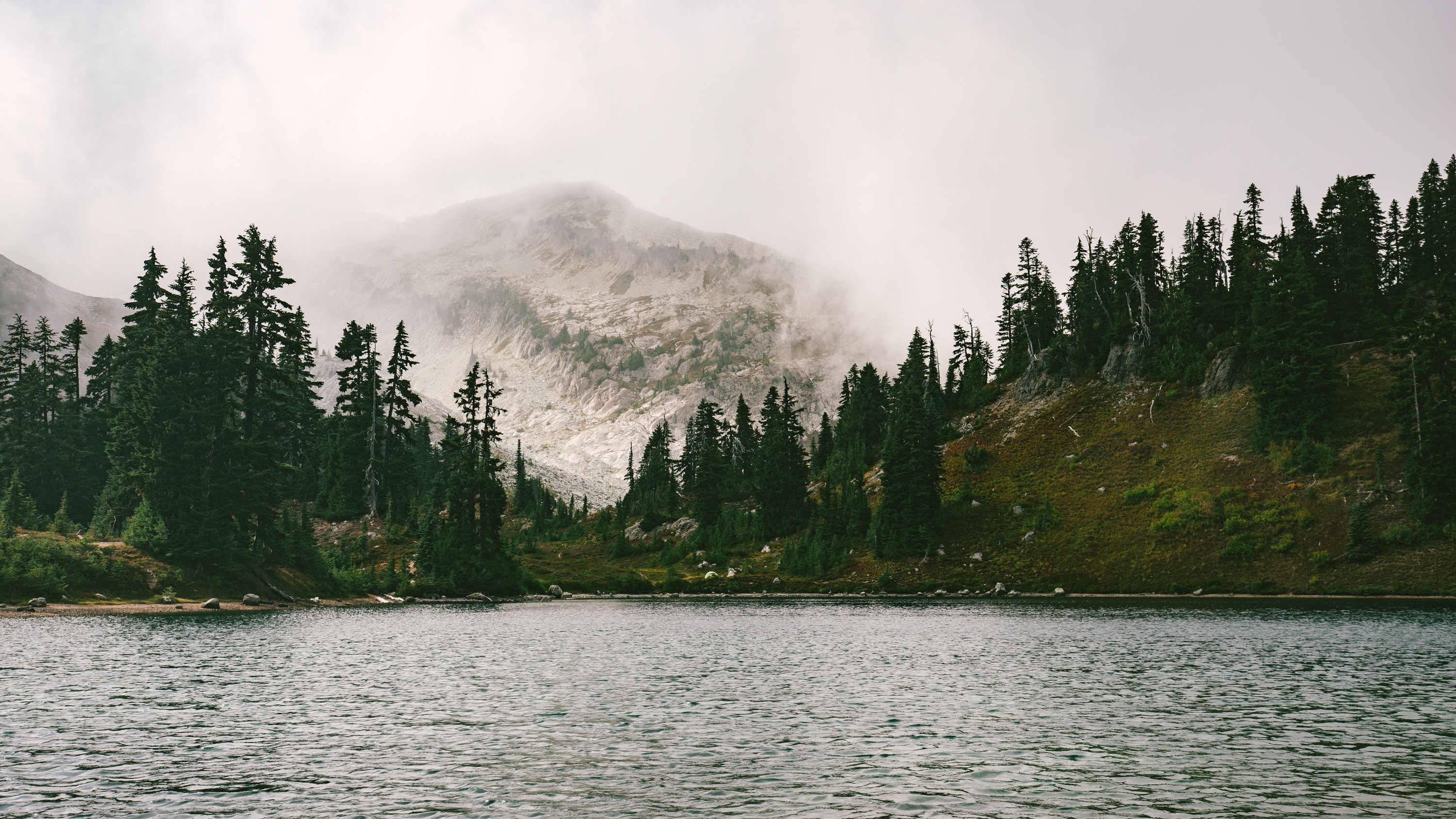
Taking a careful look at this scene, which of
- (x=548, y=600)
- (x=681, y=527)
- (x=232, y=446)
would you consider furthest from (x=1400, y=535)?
(x=232, y=446)

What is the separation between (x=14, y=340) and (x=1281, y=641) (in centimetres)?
16451

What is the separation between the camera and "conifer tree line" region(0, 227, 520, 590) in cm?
→ 7994

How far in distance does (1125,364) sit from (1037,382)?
1541 cm

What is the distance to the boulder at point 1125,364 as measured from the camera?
140 m

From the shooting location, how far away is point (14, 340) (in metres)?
127

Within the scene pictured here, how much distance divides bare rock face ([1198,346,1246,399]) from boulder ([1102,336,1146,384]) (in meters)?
12.3

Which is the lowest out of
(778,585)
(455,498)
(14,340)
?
(778,585)

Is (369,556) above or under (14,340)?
under

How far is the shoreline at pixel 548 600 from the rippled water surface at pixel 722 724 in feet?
18.4

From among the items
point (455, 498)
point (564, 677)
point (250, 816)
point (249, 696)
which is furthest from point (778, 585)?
point (250, 816)

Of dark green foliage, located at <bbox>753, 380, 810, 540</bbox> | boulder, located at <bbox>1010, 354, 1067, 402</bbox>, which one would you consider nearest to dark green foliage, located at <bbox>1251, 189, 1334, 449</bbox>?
→ boulder, located at <bbox>1010, 354, 1067, 402</bbox>

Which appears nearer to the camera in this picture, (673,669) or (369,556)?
(673,669)

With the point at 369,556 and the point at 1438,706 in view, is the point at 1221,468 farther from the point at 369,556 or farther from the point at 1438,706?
the point at 369,556

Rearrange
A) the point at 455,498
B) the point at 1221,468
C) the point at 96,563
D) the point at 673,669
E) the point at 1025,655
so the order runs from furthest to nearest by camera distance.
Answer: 1. the point at 1221,468
2. the point at 455,498
3. the point at 96,563
4. the point at 1025,655
5. the point at 673,669
